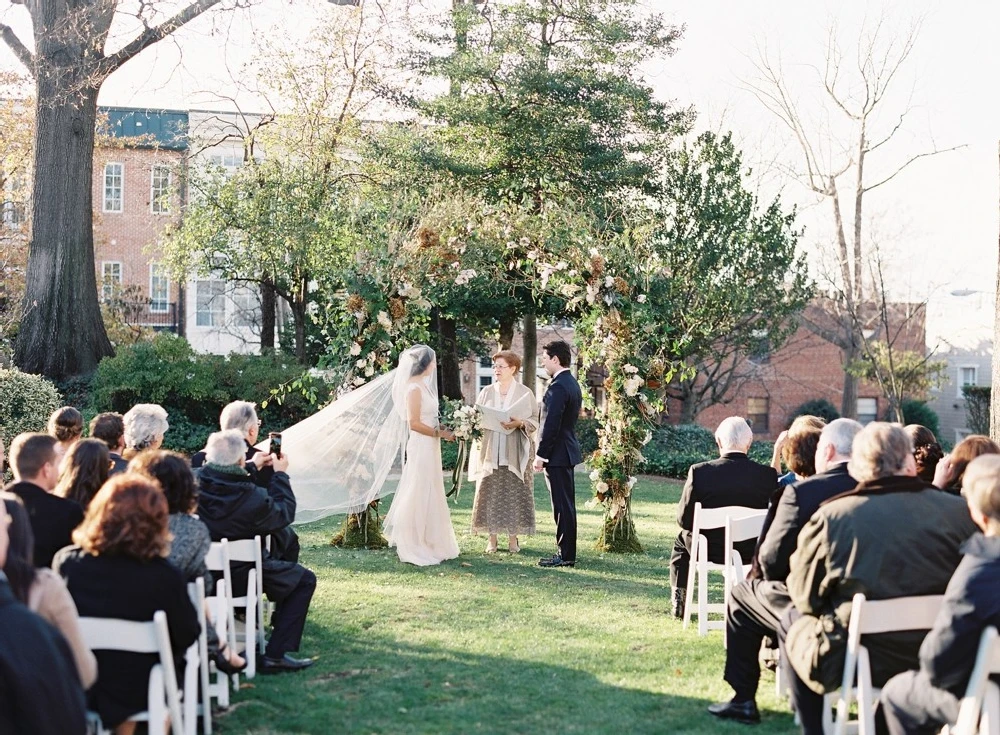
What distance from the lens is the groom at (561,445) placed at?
9.99 meters

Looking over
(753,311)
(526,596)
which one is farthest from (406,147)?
(526,596)

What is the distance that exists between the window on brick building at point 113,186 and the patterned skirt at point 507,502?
31177mm

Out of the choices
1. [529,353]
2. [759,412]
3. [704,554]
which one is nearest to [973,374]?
[759,412]

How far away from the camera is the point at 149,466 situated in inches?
198

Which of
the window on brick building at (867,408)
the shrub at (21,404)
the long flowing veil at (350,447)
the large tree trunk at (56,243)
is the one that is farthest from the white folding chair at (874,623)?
the window on brick building at (867,408)

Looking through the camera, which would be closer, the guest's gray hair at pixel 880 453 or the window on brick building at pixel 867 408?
the guest's gray hair at pixel 880 453

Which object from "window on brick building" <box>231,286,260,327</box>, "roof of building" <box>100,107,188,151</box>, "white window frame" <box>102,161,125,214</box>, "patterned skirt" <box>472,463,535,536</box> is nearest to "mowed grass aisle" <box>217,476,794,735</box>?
"patterned skirt" <box>472,463,535,536</box>

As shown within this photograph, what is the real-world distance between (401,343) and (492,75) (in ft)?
42.8

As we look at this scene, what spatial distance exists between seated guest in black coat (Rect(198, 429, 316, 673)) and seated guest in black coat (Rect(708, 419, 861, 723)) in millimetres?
2541

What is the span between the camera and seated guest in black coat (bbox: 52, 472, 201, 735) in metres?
4.15

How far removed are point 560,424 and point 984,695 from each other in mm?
6204

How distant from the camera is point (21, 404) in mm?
15688

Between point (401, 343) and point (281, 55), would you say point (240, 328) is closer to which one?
point (281, 55)

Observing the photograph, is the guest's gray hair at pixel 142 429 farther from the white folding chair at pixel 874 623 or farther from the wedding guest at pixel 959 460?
the wedding guest at pixel 959 460
